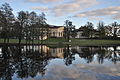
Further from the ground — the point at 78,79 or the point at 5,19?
the point at 5,19

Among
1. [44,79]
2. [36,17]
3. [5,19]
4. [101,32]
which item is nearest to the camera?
[44,79]

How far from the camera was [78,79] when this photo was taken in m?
11.8

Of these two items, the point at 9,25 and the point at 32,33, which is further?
the point at 32,33

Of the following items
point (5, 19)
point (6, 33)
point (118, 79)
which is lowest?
point (118, 79)

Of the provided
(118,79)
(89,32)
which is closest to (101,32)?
(89,32)

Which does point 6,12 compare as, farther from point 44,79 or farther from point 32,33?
point 44,79

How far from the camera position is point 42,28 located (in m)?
74.8

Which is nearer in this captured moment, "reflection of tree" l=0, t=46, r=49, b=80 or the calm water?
the calm water

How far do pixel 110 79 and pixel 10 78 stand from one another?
6.35 m

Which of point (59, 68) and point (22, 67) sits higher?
point (22, 67)

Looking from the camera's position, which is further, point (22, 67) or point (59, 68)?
point (59, 68)

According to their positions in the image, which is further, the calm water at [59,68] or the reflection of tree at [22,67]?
the reflection of tree at [22,67]

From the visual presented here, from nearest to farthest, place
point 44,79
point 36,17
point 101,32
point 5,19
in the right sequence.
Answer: point 44,79 < point 5,19 < point 36,17 < point 101,32

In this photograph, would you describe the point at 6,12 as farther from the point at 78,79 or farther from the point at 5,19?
the point at 78,79
